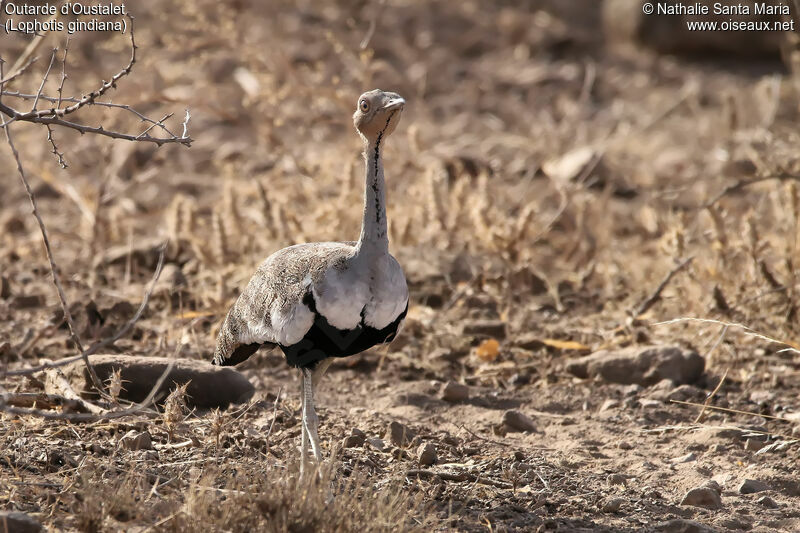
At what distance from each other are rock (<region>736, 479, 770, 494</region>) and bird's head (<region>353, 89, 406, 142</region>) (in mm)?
1983

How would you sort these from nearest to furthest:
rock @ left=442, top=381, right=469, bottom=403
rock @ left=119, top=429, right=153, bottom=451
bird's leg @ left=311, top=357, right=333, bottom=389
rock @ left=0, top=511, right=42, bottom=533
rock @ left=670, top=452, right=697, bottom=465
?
rock @ left=0, top=511, right=42, bottom=533, bird's leg @ left=311, top=357, right=333, bottom=389, rock @ left=119, top=429, right=153, bottom=451, rock @ left=670, top=452, right=697, bottom=465, rock @ left=442, top=381, right=469, bottom=403

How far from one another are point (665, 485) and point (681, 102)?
700 centimetres

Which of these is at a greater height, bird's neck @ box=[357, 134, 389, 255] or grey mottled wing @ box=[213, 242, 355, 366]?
bird's neck @ box=[357, 134, 389, 255]

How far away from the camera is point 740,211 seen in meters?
7.44

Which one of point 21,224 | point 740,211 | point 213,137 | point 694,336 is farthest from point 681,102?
point 21,224

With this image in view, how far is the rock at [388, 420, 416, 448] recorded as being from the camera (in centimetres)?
417

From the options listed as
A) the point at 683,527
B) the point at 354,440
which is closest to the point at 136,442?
the point at 354,440

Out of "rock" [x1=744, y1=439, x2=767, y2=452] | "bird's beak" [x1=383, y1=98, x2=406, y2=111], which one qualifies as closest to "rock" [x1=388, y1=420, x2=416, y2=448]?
"bird's beak" [x1=383, y1=98, x2=406, y2=111]

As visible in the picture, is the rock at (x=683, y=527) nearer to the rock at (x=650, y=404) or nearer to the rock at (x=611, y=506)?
the rock at (x=611, y=506)

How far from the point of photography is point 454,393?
15.8ft

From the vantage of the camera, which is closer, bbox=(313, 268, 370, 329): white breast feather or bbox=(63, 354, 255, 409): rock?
bbox=(313, 268, 370, 329): white breast feather

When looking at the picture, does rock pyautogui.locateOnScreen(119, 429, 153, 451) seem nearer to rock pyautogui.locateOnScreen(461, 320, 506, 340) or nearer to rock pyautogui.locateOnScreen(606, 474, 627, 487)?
rock pyautogui.locateOnScreen(606, 474, 627, 487)

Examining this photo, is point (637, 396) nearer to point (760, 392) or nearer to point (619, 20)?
point (760, 392)

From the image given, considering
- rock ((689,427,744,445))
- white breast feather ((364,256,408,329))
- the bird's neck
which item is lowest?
rock ((689,427,744,445))
